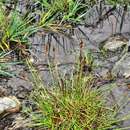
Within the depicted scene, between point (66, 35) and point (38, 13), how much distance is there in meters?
0.46

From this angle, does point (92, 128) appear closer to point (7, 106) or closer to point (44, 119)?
point (44, 119)

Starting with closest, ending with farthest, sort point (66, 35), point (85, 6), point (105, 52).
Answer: point (105, 52) → point (66, 35) → point (85, 6)

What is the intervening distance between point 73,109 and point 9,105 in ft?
1.97

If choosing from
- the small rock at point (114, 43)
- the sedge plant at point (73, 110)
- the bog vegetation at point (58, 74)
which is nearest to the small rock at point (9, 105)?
the bog vegetation at point (58, 74)

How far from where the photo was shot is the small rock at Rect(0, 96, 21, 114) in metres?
2.95

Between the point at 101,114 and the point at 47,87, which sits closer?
the point at 101,114

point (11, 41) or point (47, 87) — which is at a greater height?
point (11, 41)

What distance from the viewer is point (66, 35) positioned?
3820 mm

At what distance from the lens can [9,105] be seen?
296 centimetres

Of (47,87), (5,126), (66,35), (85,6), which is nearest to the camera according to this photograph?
(5,126)

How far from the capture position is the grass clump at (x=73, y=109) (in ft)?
8.77

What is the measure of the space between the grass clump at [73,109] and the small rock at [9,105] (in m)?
0.25

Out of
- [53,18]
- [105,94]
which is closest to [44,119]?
[105,94]

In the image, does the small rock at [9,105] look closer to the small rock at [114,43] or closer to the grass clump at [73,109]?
the grass clump at [73,109]
